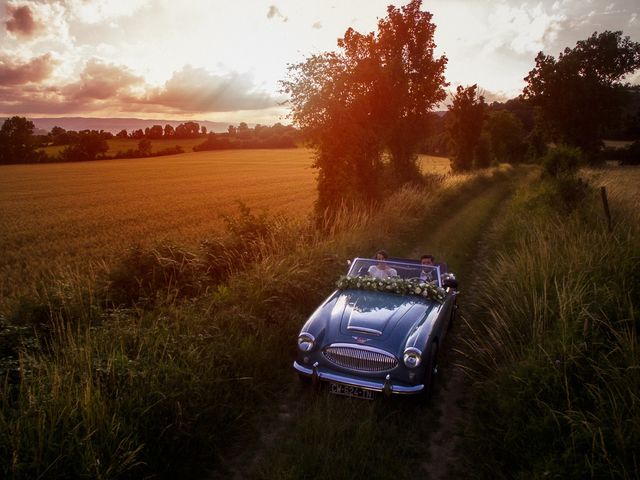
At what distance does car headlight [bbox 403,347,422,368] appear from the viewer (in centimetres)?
506

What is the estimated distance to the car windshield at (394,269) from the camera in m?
7.30

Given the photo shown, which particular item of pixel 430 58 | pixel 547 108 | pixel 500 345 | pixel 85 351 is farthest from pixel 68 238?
pixel 547 108

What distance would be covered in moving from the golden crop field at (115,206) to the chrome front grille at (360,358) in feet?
18.4

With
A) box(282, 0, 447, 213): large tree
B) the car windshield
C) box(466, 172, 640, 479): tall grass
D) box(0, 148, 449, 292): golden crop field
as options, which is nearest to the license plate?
box(466, 172, 640, 479): tall grass

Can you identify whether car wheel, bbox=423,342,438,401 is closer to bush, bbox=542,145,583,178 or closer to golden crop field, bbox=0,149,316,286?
golden crop field, bbox=0,149,316,286

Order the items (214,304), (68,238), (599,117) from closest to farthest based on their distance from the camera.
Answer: (214,304), (68,238), (599,117)

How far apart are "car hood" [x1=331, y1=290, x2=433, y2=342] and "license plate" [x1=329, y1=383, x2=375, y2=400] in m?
0.64

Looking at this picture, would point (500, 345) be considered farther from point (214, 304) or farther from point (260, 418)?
point (214, 304)

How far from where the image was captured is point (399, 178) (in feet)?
79.0

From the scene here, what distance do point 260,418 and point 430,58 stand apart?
23.2m

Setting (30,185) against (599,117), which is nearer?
(30,185)

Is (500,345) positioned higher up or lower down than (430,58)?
lower down

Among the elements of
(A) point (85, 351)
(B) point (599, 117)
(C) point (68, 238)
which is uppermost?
(B) point (599, 117)

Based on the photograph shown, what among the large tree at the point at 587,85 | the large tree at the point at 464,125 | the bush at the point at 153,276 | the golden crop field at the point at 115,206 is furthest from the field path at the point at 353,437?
the large tree at the point at 587,85
